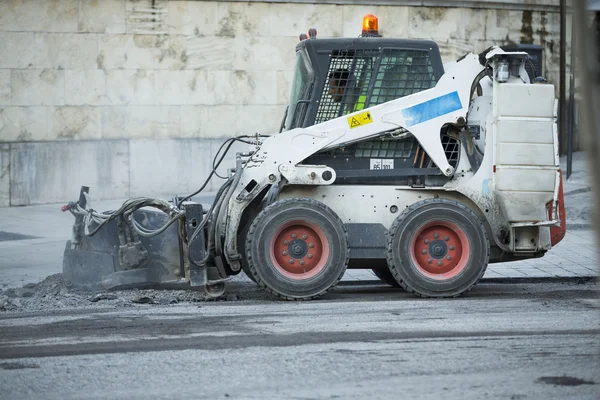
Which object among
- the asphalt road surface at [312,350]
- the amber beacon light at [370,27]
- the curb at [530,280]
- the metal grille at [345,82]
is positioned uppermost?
the amber beacon light at [370,27]

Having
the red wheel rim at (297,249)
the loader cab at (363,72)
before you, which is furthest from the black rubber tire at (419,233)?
the loader cab at (363,72)

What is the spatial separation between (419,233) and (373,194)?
54 cm

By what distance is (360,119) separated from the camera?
8938 millimetres

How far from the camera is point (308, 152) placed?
29.2 ft

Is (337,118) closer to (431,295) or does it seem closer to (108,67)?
(431,295)

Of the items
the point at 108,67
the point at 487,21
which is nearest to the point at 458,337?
the point at 108,67

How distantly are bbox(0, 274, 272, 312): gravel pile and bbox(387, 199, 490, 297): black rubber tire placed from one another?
4.05 feet

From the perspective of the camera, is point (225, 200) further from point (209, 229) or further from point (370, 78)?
point (370, 78)

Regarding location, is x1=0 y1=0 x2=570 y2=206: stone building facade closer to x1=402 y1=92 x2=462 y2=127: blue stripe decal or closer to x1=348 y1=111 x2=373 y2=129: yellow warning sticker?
x1=348 y1=111 x2=373 y2=129: yellow warning sticker

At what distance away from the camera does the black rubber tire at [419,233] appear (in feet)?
28.9

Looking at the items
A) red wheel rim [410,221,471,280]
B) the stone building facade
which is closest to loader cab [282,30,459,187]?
red wheel rim [410,221,471,280]

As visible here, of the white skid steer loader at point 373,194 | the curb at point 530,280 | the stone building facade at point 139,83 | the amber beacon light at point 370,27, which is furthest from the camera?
the stone building facade at point 139,83

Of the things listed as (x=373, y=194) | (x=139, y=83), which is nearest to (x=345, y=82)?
(x=373, y=194)

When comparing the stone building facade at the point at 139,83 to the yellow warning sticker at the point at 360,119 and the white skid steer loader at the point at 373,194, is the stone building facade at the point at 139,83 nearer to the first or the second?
the white skid steer loader at the point at 373,194
